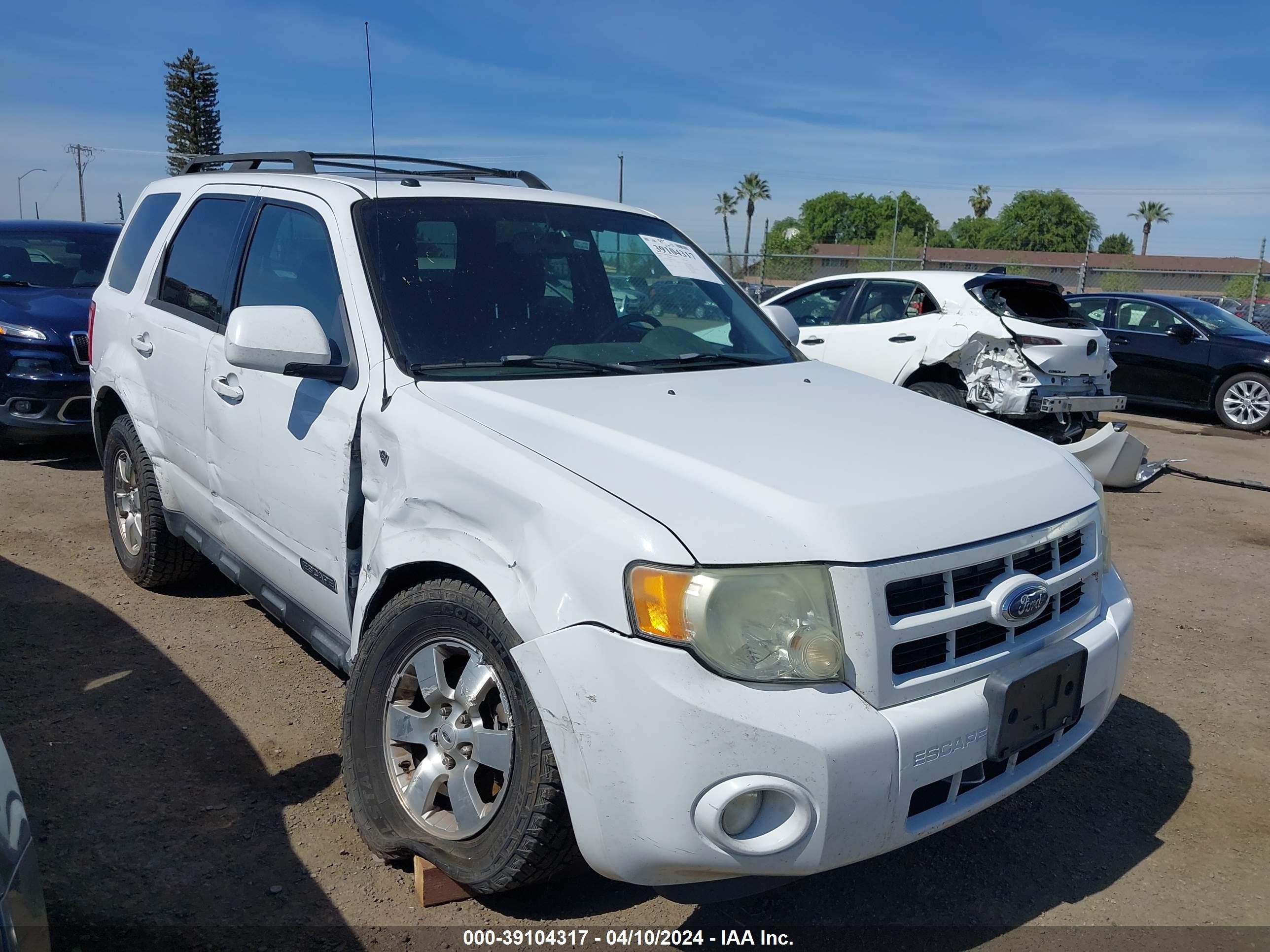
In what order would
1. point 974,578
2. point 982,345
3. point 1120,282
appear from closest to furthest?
point 974,578 < point 982,345 < point 1120,282

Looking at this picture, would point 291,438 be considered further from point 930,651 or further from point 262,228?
point 930,651

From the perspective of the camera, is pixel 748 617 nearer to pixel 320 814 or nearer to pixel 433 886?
pixel 433 886

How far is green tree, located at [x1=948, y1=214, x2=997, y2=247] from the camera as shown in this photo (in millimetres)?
92188

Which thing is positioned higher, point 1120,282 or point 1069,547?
point 1120,282

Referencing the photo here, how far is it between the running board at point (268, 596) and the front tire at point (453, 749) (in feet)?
1.21

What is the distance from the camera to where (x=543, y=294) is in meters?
3.32

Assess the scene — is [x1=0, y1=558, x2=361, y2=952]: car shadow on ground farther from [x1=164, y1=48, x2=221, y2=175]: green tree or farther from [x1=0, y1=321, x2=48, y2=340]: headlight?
[x1=164, y1=48, x2=221, y2=175]: green tree


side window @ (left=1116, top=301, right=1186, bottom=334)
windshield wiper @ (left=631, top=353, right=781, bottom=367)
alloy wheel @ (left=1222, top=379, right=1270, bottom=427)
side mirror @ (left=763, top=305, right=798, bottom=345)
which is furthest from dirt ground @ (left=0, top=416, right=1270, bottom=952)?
side window @ (left=1116, top=301, right=1186, bottom=334)

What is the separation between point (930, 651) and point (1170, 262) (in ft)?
217

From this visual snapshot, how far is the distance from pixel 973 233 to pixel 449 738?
101 meters

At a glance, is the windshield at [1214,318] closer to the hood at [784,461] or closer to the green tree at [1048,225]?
the hood at [784,461]

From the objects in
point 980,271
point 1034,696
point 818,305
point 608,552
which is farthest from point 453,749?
point 980,271

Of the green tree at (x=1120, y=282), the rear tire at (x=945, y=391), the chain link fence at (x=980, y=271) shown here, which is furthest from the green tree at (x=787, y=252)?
the rear tire at (x=945, y=391)

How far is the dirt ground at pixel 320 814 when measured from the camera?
259 centimetres
